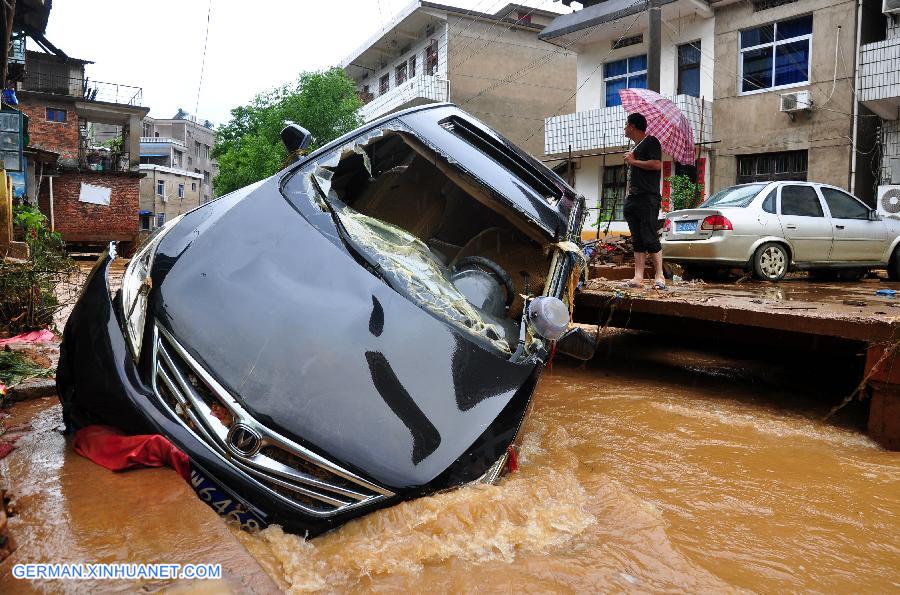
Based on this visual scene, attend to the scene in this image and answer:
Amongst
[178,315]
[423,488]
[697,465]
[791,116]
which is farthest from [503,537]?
[791,116]

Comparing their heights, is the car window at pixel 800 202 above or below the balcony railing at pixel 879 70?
below

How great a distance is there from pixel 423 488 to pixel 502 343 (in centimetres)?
75

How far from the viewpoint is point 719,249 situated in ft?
23.1

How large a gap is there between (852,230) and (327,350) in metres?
8.20

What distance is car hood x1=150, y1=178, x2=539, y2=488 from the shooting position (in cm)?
193

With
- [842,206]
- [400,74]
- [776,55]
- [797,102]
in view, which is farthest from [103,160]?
[842,206]

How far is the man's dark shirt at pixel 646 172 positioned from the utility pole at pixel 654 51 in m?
5.33

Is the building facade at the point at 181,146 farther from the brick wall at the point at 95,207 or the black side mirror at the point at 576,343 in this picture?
the black side mirror at the point at 576,343

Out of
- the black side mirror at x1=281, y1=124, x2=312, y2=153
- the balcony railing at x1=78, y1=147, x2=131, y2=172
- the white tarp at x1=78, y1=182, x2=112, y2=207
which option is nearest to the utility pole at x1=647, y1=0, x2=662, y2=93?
the black side mirror at x1=281, y1=124, x2=312, y2=153

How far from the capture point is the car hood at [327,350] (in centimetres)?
193

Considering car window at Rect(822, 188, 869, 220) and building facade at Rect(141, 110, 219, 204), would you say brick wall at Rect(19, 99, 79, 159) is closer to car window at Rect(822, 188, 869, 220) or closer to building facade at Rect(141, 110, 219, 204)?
building facade at Rect(141, 110, 219, 204)

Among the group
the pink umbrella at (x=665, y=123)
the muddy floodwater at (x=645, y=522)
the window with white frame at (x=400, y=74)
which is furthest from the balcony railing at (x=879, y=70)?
the window with white frame at (x=400, y=74)

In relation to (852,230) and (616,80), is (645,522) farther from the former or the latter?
(616,80)

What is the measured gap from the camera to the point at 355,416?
1.95 m
